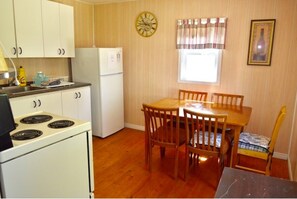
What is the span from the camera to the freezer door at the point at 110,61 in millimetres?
3639

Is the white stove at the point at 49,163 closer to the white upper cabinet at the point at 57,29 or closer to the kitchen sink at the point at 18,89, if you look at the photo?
the kitchen sink at the point at 18,89

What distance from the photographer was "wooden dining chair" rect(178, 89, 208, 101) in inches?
136

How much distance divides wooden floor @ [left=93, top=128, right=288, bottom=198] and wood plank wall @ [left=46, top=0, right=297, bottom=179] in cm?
79

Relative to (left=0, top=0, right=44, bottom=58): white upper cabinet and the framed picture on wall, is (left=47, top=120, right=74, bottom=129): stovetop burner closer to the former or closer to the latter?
(left=0, top=0, right=44, bottom=58): white upper cabinet

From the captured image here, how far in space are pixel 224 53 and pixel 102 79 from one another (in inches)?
76.2

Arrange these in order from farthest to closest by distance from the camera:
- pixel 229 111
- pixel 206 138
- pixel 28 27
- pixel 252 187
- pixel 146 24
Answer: pixel 146 24 < pixel 28 27 < pixel 229 111 < pixel 206 138 < pixel 252 187

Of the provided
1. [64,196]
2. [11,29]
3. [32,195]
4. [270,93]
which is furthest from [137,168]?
[11,29]

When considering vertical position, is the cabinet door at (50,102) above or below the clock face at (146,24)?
below

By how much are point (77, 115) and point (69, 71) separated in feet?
3.21

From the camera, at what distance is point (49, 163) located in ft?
4.27

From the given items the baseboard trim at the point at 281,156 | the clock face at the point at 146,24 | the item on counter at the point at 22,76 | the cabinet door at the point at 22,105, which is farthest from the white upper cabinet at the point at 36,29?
the baseboard trim at the point at 281,156

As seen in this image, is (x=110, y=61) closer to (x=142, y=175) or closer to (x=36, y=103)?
(x=36, y=103)

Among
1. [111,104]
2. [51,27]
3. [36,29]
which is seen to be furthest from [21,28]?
[111,104]

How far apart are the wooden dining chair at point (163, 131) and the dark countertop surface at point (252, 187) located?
1458mm
